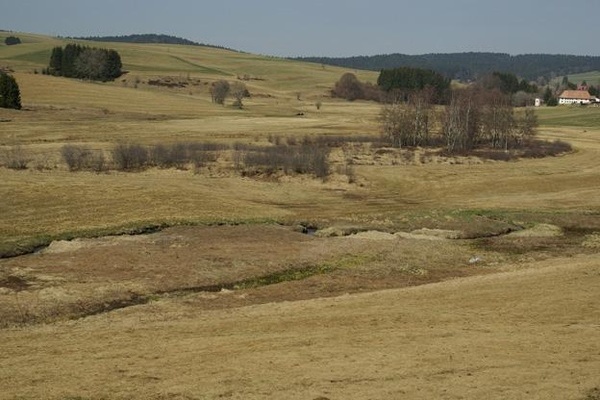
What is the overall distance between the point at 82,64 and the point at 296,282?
162m

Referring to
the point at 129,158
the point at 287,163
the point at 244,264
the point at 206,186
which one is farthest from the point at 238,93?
the point at 244,264

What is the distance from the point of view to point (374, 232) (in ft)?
138

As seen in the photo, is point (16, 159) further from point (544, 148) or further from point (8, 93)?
point (544, 148)

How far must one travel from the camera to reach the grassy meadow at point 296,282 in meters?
17.5

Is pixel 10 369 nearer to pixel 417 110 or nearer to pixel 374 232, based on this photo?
pixel 374 232

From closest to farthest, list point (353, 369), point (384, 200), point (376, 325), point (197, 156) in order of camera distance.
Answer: point (353, 369)
point (376, 325)
point (384, 200)
point (197, 156)

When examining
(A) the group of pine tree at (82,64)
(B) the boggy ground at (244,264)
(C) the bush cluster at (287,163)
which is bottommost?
(B) the boggy ground at (244,264)

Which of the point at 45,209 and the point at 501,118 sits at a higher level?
the point at 501,118

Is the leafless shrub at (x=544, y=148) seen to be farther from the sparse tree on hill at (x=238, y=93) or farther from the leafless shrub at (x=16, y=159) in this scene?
the sparse tree on hill at (x=238, y=93)

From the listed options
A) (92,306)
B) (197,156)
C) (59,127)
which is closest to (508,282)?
(92,306)

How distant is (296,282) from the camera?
31.3 meters

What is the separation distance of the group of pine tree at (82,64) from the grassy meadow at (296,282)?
112 metres

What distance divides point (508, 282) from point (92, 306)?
53.3ft

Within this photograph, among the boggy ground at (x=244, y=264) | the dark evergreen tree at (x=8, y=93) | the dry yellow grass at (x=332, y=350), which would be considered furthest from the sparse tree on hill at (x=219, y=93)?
the dry yellow grass at (x=332, y=350)
